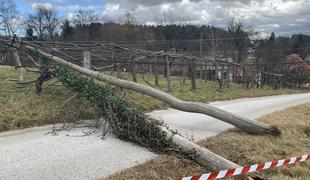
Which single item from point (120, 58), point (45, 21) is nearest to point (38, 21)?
point (45, 21)

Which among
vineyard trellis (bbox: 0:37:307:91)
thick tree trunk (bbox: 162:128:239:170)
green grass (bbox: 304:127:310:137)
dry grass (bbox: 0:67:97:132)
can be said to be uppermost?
vineyard trellis (bbox: 0:37:307:91)

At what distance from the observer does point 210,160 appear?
21.4 ft

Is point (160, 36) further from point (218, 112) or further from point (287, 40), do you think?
point (218, 112)

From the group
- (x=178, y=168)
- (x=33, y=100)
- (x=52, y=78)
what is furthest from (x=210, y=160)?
(x=52, y=78)

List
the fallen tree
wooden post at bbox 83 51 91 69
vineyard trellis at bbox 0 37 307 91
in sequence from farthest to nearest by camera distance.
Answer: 1. vineyard trellis at bbox 0 37 307 91
2. wooden post at bbox 83 51 91 69
3. the fallen tree

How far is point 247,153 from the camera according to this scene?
7492 millimetres

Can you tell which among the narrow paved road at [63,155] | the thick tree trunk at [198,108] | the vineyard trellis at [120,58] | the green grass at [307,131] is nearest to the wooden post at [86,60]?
the vineyard trellis at [120,58]

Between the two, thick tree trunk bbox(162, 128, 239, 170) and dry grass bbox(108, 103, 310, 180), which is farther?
thick tree trunk bbox(162, 128, 239, 170)

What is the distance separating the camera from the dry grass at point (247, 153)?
612 centimetres

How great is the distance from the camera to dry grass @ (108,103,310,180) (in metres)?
6.12

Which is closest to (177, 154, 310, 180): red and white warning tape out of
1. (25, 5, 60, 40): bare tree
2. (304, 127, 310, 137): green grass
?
(304, 127, 310, 137): green grass

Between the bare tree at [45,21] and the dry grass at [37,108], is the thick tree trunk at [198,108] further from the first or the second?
the bare tree at [45,21]

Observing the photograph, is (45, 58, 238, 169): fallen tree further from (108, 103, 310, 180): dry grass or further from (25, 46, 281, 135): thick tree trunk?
(25, 46, 281, 135): thick tree trunk

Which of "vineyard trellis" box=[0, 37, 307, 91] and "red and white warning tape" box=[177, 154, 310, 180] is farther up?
"vineyard trellis" box=[0, 37, 307, 91]
